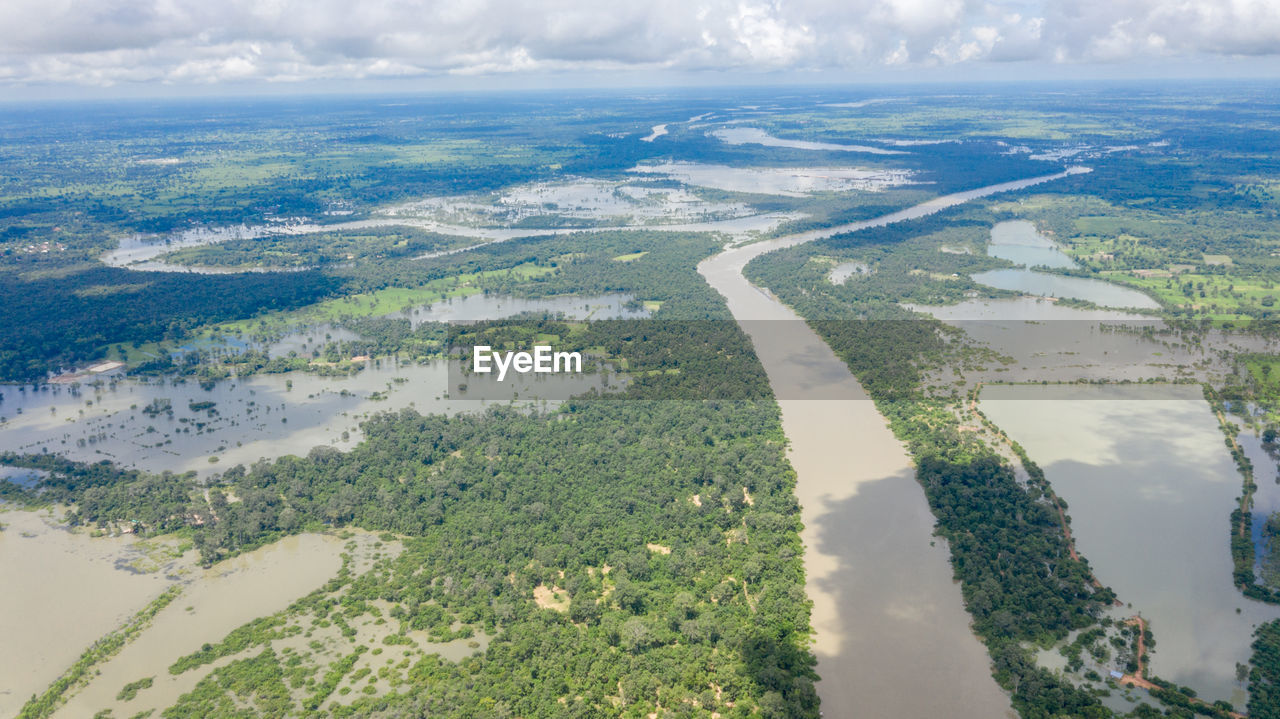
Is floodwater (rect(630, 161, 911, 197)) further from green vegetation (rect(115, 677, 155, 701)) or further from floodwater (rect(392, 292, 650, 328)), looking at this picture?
green vegetation (rect(115, 677, 155, 701))

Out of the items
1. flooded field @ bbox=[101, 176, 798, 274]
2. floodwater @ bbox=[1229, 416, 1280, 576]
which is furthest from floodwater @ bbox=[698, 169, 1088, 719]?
flooded field @ bbox=[101, 176, 798, 274]

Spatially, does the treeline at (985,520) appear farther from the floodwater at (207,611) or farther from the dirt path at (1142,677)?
the floodwater at (207,611)

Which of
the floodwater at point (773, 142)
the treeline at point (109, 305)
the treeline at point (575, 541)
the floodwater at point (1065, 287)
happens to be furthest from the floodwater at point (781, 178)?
the treeline at point (575, 541)

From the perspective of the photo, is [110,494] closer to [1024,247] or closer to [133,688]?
[133,688]

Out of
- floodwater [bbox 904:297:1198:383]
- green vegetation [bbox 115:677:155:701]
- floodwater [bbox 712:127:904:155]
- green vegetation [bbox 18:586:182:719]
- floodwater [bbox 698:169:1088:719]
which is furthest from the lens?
floodwater [bbox 712:127:904:155]

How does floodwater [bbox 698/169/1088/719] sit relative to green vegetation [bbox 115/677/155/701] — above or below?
above

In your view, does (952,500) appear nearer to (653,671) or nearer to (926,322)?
(653,671)

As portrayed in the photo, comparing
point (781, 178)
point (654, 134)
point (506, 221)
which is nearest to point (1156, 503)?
point (506, 221)

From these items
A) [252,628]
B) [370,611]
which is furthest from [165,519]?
[370,611]
